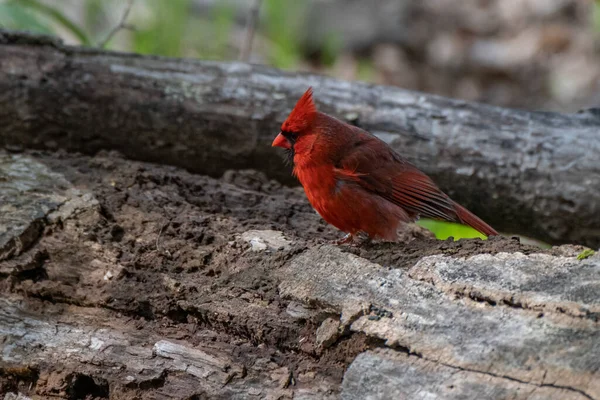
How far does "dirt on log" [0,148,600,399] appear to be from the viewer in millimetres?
2209

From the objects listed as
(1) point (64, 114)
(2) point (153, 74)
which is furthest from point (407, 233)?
(1) point (64, 114)

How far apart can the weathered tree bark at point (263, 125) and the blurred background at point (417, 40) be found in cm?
318

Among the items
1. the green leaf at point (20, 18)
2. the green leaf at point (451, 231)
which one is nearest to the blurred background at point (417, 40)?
the green leaf at point (20, 18)

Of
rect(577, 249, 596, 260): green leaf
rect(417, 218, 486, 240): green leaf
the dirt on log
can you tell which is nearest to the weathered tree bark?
rect(417, 218, 486, 240): green leaf

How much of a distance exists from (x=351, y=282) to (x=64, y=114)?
239 cm

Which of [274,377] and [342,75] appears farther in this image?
[342,75]

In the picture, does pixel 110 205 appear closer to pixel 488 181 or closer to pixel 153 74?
pixel 153 74

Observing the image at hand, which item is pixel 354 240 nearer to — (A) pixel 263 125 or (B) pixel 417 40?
(A) pixel 263 125

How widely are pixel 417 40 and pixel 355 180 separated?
20.8 ft

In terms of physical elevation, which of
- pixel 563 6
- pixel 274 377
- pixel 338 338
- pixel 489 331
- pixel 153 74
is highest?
pixel 563 6

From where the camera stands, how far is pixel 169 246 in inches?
118

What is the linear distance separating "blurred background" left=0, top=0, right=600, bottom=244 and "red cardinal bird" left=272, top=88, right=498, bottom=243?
4.07m

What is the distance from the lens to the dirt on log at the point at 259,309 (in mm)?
2209

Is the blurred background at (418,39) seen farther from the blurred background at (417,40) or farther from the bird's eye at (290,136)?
the bird's eye at (290,136)
